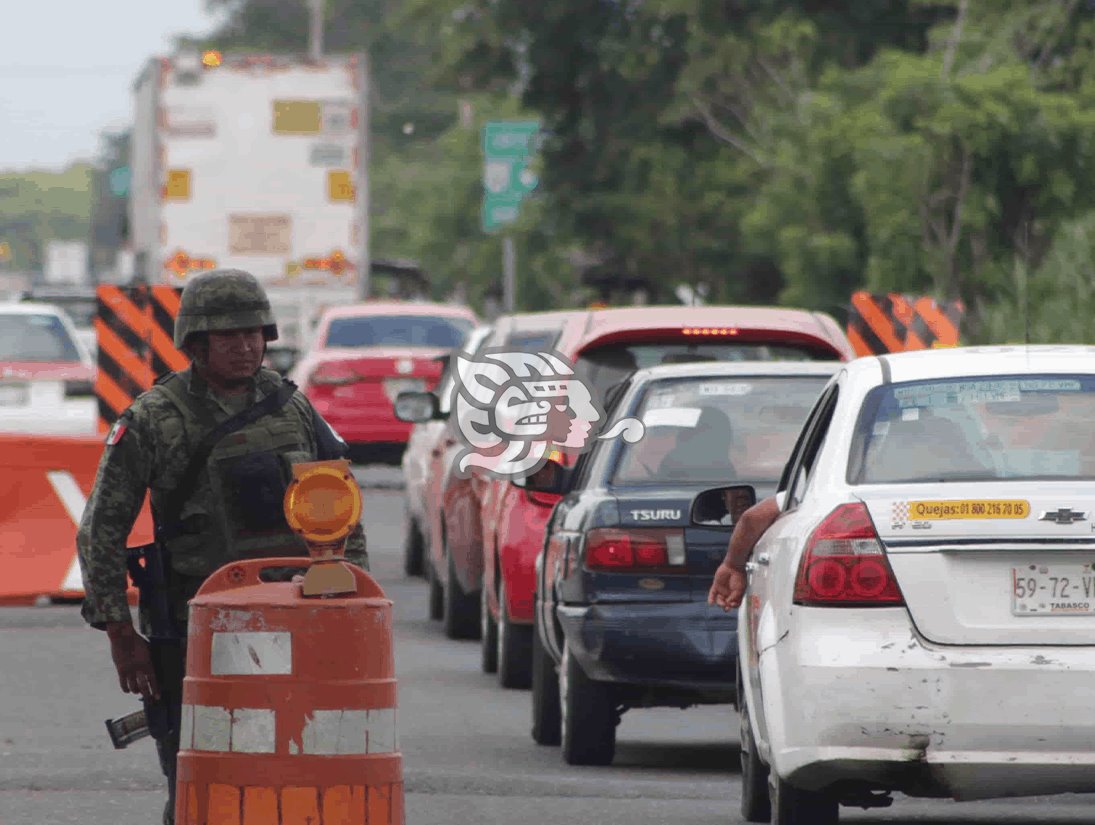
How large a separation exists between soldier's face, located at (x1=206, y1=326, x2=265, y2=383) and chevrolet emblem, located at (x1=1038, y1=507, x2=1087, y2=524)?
198 centimetres

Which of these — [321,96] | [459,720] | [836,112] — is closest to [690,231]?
[321,96]

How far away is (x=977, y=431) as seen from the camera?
26.8 feet

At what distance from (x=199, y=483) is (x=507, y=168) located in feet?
A: 109

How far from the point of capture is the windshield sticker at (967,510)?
7.76 metres

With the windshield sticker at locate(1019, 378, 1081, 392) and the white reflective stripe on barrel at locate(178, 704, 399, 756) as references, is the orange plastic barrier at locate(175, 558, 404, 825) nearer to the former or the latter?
the white reflective stripe on barrel at locate(178, 704, 399, 756)

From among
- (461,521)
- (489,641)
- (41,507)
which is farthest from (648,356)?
(41,507)

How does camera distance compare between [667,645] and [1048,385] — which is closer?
[1048,385]

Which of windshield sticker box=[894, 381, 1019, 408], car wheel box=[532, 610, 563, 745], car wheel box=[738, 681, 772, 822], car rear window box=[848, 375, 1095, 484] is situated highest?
windshield sticker box=[894, 381, 1019, 408]

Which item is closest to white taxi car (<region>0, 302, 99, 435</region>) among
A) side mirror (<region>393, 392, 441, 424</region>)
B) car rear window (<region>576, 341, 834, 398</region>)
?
side mirror (<region>393, 392, 441, 424</region>)

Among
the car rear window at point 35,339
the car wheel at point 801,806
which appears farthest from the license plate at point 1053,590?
the car rear window at point 35,339

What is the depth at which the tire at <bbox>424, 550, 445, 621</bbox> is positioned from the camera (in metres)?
17.4

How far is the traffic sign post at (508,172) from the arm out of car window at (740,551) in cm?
2979

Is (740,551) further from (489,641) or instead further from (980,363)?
(489,641)

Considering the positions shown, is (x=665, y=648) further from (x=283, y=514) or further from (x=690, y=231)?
(x=690, y=231)
